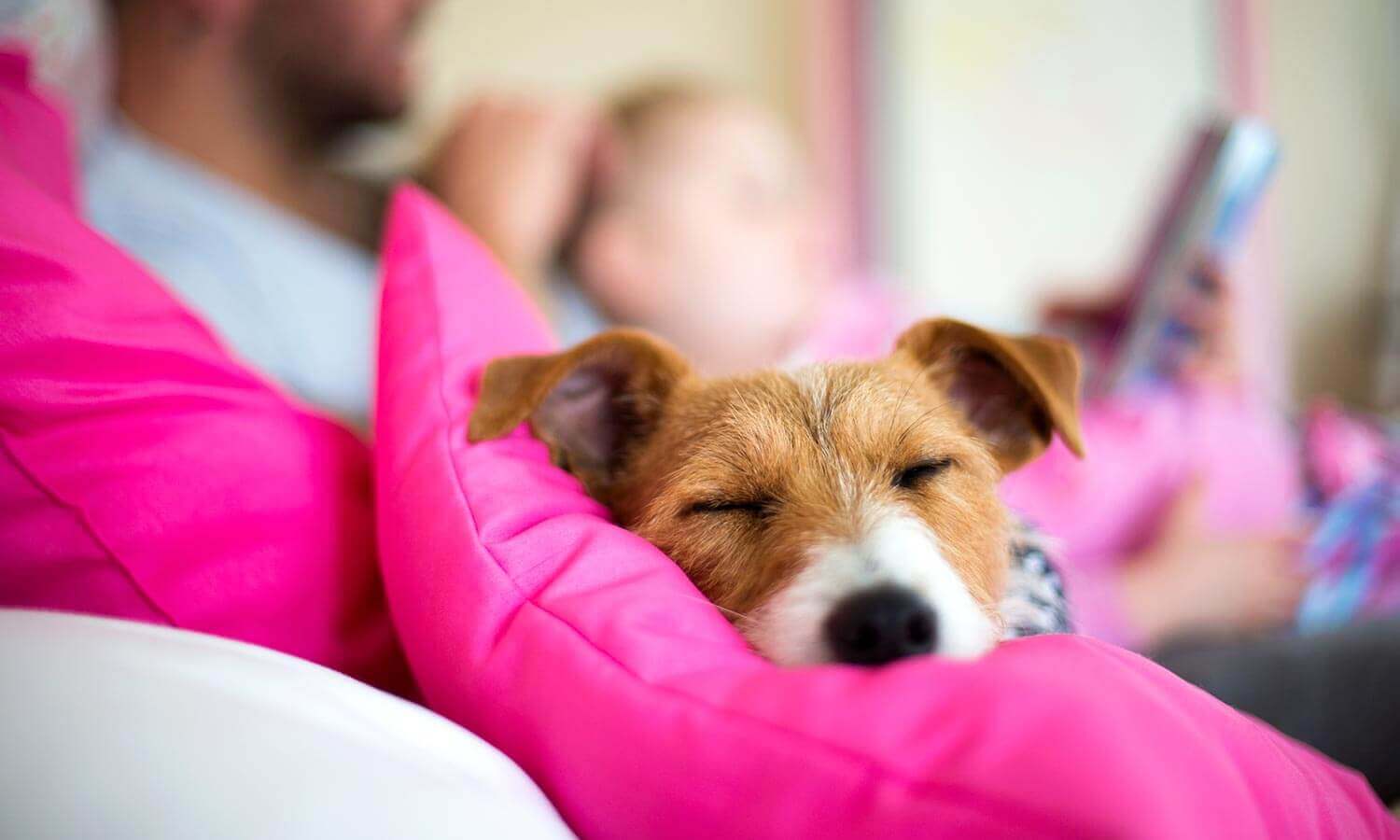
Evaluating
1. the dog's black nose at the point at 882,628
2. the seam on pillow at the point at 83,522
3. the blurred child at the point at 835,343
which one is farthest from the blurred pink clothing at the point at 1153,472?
the seam on pillow at the point at 83,522

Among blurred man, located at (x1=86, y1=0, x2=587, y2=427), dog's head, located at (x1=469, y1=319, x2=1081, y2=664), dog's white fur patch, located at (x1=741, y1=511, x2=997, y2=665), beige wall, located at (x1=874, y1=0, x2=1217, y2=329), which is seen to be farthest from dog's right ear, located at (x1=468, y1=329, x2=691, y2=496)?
beige wall, located at (x1=874, y1=0, x2=1217, y2=329)

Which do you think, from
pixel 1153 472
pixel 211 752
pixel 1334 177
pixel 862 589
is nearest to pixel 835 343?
pixel 1153 472

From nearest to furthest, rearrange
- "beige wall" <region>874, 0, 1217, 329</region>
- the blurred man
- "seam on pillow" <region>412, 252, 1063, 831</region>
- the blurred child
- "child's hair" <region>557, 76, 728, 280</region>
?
"seam on pillow" <region>412, 252, 1063, 831</region>
the blurred man
the blurred child
"child's hair" <region>557, 76, 728, 280</region>
"beige wall" <region>874, 0, 1217, 329</region>

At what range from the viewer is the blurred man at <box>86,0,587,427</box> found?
1.83 m

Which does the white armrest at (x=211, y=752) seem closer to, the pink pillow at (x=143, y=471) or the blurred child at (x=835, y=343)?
the pink pillow at (x=143, y=471)

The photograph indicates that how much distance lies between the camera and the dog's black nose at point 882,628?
84 centimetres

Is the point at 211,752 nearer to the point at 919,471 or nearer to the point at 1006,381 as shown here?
the point at 919,471

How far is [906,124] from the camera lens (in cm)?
415

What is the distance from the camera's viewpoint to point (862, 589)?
87 centimetres

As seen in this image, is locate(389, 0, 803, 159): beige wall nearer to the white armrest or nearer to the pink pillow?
the pink pillow

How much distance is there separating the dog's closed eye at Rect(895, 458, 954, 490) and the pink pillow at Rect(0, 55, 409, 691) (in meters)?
0.77

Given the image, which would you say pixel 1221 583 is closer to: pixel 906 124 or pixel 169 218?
pixel 169 218

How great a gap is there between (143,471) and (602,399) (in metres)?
0.66

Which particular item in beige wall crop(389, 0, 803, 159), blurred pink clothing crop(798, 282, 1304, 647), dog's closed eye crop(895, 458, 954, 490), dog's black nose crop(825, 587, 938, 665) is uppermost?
beige wall crop(389, 0, 803, 159)
